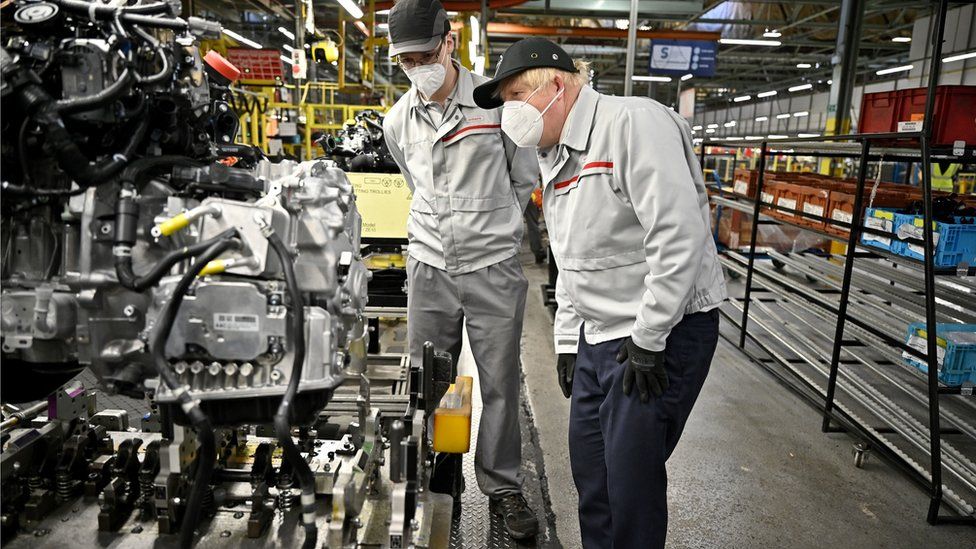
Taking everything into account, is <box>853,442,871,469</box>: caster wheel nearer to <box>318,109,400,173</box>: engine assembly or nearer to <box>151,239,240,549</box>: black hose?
→ <box>318,109,400,173</box>: engine assembly

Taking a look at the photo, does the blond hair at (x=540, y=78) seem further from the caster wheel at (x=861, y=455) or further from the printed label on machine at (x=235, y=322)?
the caster wheel at (x=861, y=455)

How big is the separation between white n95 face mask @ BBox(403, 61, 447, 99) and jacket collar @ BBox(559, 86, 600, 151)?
0.64 metres

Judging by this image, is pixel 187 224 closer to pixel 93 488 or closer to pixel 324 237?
pixel 324 237

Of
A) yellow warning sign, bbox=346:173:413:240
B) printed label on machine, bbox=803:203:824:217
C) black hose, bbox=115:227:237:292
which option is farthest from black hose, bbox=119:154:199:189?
printed label on machine, bbox=803:203:824:217

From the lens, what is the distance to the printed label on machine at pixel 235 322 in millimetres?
1524

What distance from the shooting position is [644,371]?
5.67 feet

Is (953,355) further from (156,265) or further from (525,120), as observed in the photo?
(156,265)

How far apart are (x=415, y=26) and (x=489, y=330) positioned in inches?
45.5

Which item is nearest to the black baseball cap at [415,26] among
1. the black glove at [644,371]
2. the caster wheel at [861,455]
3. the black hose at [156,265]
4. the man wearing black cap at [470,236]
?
the man wearing black cap at [470,236]

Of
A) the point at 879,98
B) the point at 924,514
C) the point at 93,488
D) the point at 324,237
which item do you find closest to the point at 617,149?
the point at 324,237

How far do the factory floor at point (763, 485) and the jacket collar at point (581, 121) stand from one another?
64.8 inches

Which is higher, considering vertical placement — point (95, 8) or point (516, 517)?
point (95, 8)

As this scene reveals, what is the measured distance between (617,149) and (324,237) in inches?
32.2

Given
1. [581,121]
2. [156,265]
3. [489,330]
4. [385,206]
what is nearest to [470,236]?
[489,330]
